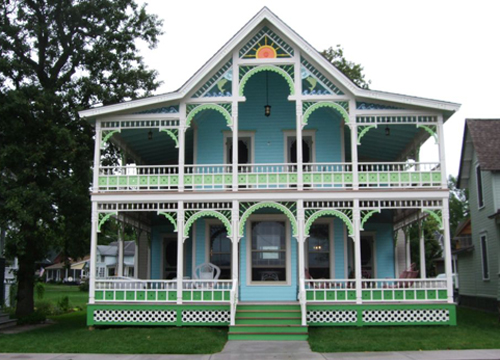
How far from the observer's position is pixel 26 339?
1557cm

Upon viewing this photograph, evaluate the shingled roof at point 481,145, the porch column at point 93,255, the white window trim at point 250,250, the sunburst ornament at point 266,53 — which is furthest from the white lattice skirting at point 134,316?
the shingled roof at point 481,145

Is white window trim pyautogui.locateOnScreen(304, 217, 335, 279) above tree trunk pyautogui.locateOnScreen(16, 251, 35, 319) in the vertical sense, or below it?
above

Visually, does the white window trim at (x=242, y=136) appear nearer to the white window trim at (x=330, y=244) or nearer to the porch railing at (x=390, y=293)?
the white window trim at (x=330, y=244)

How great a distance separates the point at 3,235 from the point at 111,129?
8150 mm

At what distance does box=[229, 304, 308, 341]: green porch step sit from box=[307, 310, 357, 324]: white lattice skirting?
526 millimetres

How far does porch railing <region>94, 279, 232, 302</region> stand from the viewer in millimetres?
16859

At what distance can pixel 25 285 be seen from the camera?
816 inches

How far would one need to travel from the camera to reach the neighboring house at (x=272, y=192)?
659 inches

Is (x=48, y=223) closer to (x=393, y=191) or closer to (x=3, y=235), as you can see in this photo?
(x=3, y=235)

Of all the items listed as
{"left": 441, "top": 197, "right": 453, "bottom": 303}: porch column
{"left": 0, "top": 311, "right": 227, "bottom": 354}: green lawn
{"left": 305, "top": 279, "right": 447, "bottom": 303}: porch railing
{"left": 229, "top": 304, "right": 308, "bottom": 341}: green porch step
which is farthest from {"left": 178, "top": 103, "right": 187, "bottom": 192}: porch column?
{"left": 441, "top": 197, "right": 453, "bottom": 303}: porch column

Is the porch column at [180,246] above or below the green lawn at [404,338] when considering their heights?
above

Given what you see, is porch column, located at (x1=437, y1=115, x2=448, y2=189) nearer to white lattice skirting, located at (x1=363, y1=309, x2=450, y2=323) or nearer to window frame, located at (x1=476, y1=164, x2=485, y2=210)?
white lattice skirting, located at (x1=363, y1=309, x2=450, y2=323)

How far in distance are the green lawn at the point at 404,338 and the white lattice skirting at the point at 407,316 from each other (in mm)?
220

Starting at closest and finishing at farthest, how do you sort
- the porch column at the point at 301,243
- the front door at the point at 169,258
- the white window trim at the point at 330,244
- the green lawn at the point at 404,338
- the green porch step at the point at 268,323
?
the green lawn at the point at 404,338
the green porch step at the point at 268,323
the porch column at the point at 301,243
the white window trim at the point at 330,244
the front door at the point at 169,258
